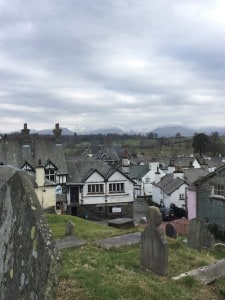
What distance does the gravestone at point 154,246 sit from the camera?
1124 centimetres

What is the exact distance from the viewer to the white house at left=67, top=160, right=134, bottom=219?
50.8 meters

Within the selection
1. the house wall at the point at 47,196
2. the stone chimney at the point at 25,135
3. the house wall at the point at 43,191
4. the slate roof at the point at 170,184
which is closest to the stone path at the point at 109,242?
the house wall at the point at 43,191

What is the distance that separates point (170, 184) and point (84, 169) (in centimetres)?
1599

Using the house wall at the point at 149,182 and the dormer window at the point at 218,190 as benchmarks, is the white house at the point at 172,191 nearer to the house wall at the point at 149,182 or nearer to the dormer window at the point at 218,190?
the house wall at the point at 149,182

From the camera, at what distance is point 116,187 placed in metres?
51.7

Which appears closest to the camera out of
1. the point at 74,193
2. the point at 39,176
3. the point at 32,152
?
the point at 39,176

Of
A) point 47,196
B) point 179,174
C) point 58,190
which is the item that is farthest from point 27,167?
point 179,174

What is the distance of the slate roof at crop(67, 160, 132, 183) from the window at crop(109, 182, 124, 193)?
1407 millimetres

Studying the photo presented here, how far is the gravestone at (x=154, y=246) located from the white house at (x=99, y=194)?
38.9m

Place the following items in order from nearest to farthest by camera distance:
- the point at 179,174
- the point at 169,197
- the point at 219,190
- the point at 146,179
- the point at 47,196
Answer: the point at 219,190 < the point at 47,196 < the point at 169,197 < the point at 179,174 < the point at 146,179

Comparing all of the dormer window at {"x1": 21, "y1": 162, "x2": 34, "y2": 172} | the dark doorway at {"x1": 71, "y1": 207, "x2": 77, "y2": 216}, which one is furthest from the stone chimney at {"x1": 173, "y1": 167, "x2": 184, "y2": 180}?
the dormer window at {"x1": 21, "y1": 162, "x2": 34, "y2": 172}

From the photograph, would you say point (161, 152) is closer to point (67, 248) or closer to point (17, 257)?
point (67, 248)

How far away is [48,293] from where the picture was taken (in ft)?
11.9

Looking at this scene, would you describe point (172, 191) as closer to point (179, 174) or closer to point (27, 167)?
point (179, 174)
